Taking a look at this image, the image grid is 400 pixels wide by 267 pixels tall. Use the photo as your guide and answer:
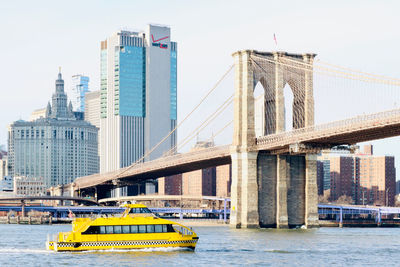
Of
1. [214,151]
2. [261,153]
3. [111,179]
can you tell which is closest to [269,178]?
[261,153]

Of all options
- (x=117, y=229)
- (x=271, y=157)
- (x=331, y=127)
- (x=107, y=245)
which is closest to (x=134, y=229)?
(x=117, y=229)

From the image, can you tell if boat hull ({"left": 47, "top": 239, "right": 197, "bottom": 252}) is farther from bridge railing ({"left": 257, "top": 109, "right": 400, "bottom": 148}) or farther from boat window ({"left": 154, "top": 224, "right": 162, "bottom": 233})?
bridge railing ({"left": 257, "top": 109, "right": 400, "bottom": 148})

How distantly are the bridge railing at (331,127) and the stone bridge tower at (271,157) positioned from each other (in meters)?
2.69

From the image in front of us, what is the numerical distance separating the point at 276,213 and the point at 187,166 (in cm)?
1964

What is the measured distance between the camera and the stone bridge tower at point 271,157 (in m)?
87.9

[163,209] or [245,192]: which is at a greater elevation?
[245,192]

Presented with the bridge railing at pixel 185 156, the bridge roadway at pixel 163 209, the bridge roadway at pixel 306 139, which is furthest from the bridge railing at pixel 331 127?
the bridge roadway at pixel 163 209

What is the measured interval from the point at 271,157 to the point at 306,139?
10.8 m

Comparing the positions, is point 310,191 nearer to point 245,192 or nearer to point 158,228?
point 245,192

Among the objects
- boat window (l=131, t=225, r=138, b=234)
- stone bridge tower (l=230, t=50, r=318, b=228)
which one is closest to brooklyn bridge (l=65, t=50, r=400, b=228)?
stone bridge tower (l=230, t=50, r=318, b=228)

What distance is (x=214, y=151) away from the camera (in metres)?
96.6

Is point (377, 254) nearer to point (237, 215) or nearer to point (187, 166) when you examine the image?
point (237, 215)

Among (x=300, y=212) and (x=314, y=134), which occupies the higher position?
(x=314, y=134)

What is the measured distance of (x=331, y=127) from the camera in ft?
253
